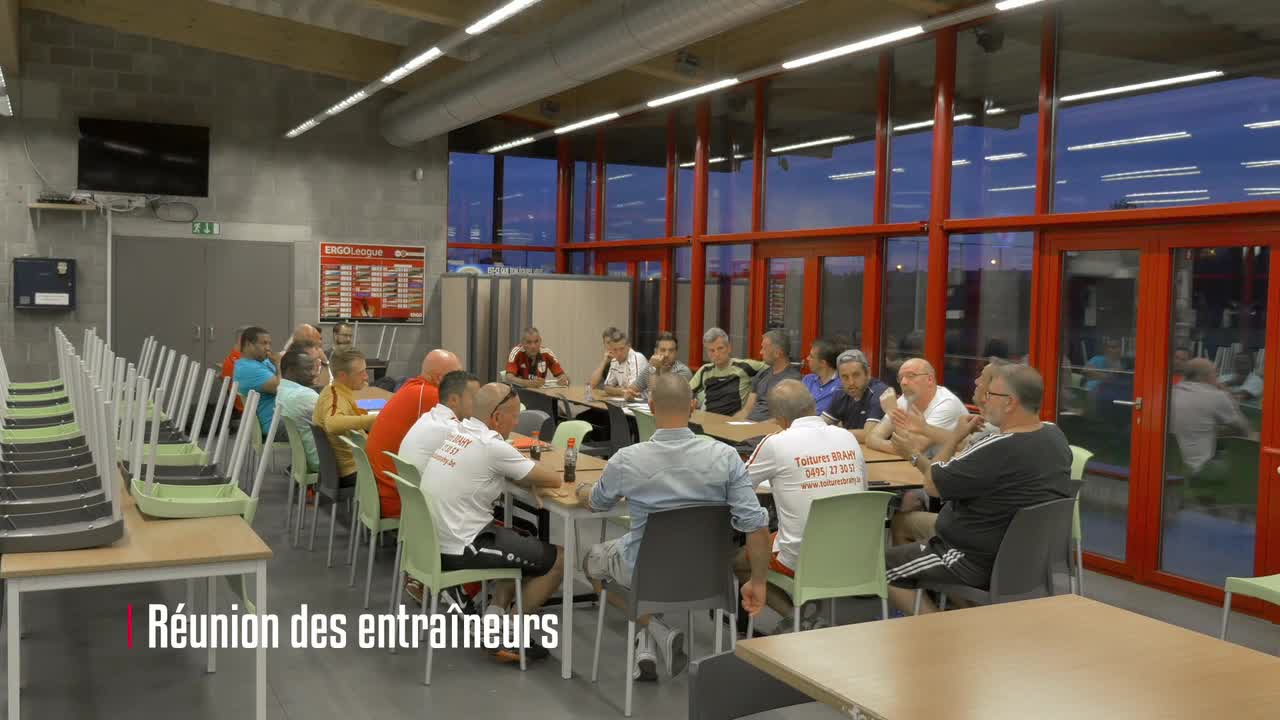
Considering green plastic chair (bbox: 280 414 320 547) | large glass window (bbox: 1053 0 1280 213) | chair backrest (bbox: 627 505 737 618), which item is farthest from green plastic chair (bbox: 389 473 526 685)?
large glass window (bbox: 1053 0 1280 213)

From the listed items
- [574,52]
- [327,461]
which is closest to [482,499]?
[327,461]

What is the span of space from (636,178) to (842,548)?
841 centimetres

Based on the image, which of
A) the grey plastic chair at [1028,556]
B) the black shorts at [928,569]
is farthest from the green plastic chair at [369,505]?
the grey plastic chair at [1028,556]

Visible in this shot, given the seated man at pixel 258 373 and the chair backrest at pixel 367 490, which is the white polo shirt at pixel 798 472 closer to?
the chair backrest at pixel 367 490

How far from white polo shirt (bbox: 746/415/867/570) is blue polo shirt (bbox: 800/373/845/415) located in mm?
2472

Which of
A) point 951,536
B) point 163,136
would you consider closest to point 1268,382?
point 951,536

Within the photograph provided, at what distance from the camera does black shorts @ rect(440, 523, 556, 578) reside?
4.43 metres

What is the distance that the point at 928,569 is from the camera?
14.4 feet

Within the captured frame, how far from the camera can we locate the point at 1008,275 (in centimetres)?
720

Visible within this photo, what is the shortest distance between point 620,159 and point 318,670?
28.7 feet

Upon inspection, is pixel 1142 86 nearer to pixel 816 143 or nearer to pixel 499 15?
pixel 816 143

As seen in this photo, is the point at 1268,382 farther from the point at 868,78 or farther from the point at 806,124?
the point at 806,124

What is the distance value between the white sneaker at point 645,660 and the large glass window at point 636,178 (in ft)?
24.7

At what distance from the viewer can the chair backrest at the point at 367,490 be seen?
5.16 metres
